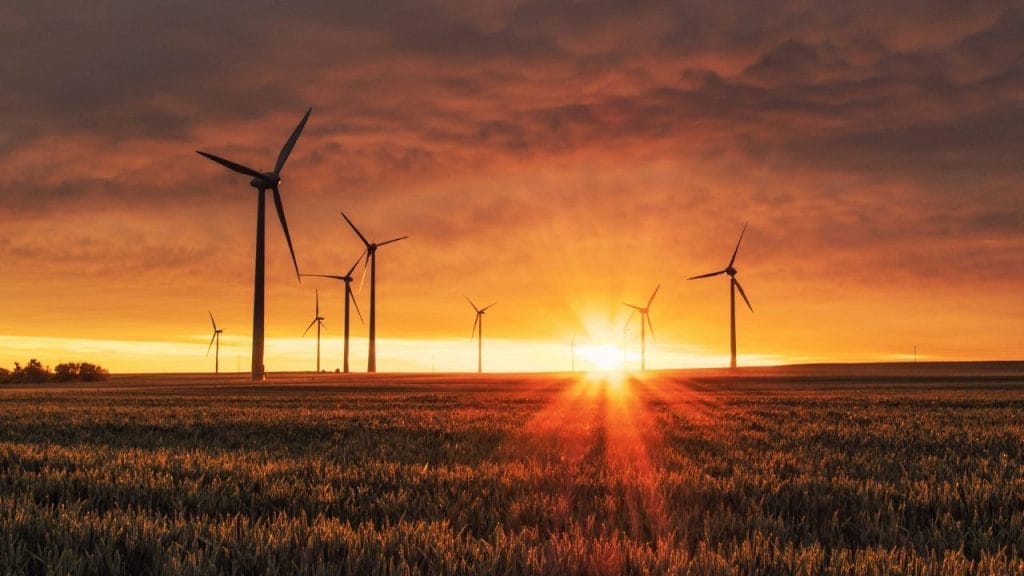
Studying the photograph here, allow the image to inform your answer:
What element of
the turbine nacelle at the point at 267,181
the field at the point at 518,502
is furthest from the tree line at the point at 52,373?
the field at the point at 518,502

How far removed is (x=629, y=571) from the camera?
17.2ft

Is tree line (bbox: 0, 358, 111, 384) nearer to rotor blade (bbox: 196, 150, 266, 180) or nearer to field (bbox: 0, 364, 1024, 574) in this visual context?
rotor blade (bbox: 196, 150, 266, 180)

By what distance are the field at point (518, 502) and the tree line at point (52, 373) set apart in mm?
102651

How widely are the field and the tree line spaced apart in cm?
10265

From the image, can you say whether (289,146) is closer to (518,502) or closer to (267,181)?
(267,181)

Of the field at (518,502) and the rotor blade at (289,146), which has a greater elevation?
the rotor blade at (289,146)

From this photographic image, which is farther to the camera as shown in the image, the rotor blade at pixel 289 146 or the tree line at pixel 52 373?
the tree line at pixel 52 373

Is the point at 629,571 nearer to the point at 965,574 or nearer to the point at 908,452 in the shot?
the point at 965,574

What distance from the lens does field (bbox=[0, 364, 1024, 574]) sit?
5441mm

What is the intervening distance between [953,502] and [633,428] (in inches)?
440

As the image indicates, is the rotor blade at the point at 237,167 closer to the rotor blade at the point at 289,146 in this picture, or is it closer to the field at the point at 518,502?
the rotor blade at the point at 289,146

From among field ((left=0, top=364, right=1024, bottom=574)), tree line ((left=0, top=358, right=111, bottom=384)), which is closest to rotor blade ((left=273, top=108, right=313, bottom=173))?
tree line ((left=0, top=358, right=111, bottom=384))

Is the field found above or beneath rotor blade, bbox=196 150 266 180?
beneath

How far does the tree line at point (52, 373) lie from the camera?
106 metres
